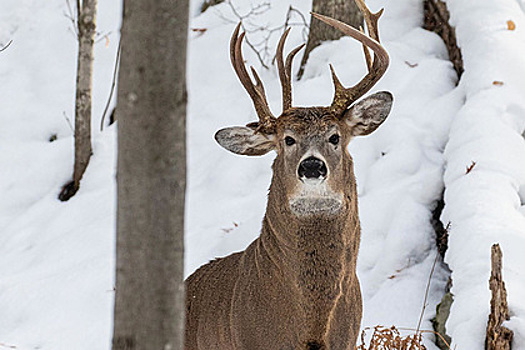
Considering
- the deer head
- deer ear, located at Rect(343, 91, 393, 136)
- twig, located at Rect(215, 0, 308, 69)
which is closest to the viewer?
the deer head

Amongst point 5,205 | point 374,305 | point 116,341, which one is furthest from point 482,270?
point 5,205

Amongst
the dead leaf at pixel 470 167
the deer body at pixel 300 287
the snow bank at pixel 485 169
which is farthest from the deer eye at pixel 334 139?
the dead leaf at pixel 470 167

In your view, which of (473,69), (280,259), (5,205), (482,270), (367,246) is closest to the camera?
(280,259)

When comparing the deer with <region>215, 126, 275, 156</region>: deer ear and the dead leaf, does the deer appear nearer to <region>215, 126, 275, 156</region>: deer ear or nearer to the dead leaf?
<region>215, 126, 275, 156</region>: deer ear

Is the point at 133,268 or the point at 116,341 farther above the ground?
the point at 133,268

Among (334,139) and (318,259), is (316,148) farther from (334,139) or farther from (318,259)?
(318,259)

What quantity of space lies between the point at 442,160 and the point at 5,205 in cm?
455

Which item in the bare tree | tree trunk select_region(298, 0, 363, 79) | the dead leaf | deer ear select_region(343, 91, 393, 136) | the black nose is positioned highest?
tree trunk select_region(298, 0, 363, 79)

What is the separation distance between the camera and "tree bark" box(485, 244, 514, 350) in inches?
160

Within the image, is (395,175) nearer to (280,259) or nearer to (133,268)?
(280,259)

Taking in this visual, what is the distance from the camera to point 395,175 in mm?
6496

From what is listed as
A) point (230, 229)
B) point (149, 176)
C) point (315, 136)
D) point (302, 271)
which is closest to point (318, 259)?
point (302, 271)

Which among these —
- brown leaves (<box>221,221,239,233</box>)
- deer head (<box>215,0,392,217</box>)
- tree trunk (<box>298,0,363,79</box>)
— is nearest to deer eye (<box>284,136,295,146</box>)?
deer head (<box>215,0,392,217</box>)

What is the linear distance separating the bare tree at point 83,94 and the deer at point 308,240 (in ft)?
14.8
